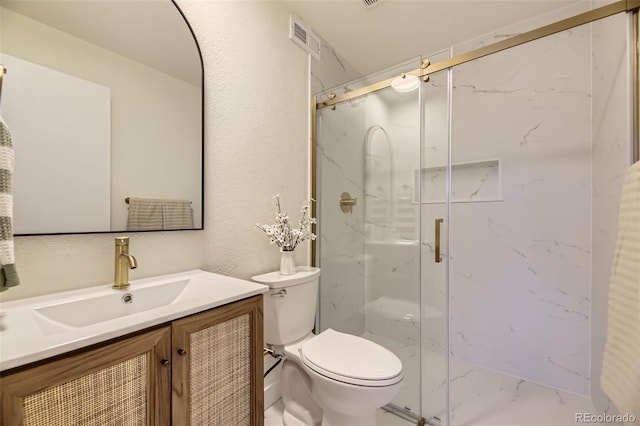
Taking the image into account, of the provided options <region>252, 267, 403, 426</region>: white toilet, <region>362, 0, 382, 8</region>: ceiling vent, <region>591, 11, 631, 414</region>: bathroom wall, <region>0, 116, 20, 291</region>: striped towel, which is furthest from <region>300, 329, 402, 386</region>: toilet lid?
<region>362, 0, 382, 8</region>: ceiling vent

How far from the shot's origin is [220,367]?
35.8 inches

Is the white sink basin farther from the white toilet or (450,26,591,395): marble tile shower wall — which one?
(450,26,591,395): marble tile shower wall

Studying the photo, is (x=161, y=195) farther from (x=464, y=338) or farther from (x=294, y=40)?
(x=464, y=338)

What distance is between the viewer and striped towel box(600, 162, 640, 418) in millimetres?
798

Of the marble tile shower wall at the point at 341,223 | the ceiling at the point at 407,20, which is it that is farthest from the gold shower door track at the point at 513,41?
the ceiling at the point at 407,20

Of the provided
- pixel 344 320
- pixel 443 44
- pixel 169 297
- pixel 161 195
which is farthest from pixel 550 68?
pixel 169 297

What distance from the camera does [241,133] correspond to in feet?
4.86

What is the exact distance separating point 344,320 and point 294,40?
81.5 inches

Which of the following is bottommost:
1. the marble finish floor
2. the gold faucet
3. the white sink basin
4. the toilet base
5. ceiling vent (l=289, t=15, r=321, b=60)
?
the marble finish floor

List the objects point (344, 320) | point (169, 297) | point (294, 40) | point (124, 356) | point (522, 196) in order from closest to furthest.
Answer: point (124, 356)
point (169, 297)
point (294, 40)
point (522, 196)
point (344, 320)

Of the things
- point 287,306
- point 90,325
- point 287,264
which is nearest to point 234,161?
point 287,264

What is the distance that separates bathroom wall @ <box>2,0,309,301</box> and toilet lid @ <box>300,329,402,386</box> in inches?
21.5

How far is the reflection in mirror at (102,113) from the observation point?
855 millimetres

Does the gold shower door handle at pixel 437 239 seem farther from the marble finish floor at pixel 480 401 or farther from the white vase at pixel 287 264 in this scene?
the white vase at pixel 287 264
